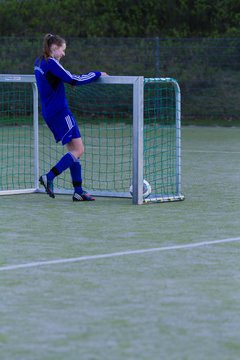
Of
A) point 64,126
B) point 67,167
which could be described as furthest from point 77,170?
point 64,126

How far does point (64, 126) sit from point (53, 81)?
434 millimetres

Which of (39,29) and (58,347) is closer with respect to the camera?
(58,347)

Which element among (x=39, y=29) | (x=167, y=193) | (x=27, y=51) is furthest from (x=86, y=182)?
(x=39, y=29)

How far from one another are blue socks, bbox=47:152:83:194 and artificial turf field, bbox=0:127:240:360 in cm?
25

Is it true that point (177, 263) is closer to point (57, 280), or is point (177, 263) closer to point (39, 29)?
point (57, 280)

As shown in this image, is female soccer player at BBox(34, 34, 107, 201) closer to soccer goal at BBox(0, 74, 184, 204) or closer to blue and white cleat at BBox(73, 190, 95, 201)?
blue and white cleat at BBox(73, 190, 95, 201)

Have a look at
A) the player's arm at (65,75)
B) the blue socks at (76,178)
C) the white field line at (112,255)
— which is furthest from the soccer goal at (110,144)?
the white field line at (112,255)

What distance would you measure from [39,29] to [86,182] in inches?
688

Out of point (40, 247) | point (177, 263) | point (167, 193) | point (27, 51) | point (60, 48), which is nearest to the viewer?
point (177, 263)

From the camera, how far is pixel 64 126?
10406 millimetres

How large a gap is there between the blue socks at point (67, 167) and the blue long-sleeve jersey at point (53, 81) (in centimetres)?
41

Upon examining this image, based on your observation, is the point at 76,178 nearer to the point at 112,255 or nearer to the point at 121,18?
the point at 112,255

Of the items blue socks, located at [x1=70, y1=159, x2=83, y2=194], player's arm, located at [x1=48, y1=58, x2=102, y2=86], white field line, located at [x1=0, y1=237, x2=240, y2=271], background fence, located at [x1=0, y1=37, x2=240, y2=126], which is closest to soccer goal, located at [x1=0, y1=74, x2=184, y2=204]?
player's arm, located at [x1=48, y1=58, x2=102, y2=86]

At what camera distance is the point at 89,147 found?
1811cm
